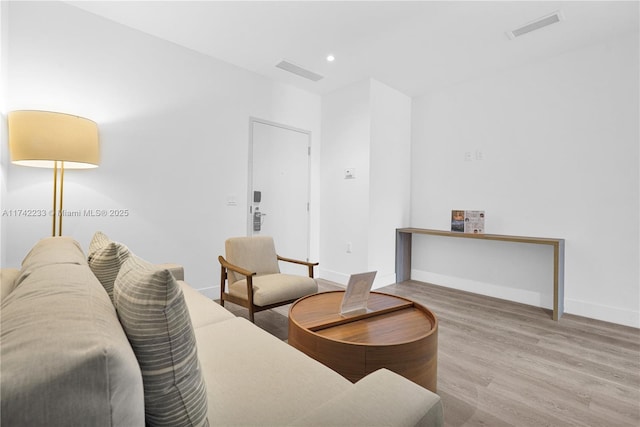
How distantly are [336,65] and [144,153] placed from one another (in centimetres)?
231

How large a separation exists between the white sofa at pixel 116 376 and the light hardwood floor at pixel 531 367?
1008 mm

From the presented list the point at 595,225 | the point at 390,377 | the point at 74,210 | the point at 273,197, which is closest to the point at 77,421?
the point at 390,377

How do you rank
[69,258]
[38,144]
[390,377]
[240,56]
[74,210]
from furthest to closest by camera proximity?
[240,56], [74,210], [38,144], [69,258], [390,377]

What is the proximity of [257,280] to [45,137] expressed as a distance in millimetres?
1753

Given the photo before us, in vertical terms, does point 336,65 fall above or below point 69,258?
above

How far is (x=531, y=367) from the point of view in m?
2.15

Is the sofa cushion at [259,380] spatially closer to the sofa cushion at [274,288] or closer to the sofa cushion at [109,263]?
the sofa cushion at [109,263]

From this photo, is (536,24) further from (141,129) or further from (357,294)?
(141,129)

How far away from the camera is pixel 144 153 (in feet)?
10.0

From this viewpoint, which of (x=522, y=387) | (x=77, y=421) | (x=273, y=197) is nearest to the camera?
(x=77, y=421)

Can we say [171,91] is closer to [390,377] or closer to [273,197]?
[273,197]

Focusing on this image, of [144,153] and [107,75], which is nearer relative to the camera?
[107,75]

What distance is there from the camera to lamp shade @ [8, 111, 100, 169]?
2.02m

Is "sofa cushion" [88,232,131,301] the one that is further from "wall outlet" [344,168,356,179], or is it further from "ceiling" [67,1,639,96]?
"wall outlet" [344,168,356,179]
